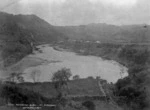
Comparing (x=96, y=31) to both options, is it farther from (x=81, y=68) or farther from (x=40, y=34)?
(x=81, y=68)

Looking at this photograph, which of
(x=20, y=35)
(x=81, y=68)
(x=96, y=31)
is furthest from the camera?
(x=96, y=31)

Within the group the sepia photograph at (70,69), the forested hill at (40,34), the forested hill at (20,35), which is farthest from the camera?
the forested hill at (40,34)

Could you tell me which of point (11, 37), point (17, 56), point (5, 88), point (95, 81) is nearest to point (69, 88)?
point (95, 81)

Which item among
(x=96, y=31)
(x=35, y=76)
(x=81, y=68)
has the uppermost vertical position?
(x=96, y=31)

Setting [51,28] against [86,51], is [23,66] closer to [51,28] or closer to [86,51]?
[86,51]

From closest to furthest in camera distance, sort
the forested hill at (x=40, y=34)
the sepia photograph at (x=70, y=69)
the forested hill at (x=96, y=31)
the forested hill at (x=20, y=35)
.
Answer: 1. the sepia photograph at (x=70, y=69)
2. the forested hill at (x=20, y=35)
3. the forested hill at (x=40, y=34)
4. the forested hill at (x=96, y=31)

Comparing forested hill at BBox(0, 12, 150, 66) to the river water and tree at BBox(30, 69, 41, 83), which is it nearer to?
the river water

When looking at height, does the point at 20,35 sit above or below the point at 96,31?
below

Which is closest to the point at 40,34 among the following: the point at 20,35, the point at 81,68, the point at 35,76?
the point at 20,35

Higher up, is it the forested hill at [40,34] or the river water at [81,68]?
the forested hill at [40,34]

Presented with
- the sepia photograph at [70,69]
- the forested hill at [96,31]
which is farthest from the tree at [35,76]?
the forested hill at [96,31]

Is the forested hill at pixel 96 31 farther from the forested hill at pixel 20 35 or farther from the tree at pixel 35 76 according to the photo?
the tree at pixel 35 76
